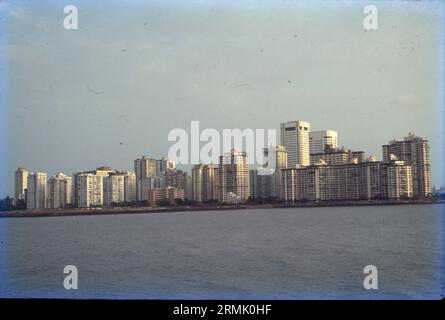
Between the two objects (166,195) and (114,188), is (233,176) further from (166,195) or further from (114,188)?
(114,188)

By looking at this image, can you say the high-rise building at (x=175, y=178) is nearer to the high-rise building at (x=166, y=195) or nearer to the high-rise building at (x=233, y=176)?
the high-rise building at (x=166, y=195)

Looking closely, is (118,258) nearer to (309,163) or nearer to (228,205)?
(228,205)

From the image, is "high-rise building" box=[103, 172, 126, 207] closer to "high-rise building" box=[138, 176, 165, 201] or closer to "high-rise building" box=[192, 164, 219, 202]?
Result: "high-rise building" box=[138, 176, 165, 201]

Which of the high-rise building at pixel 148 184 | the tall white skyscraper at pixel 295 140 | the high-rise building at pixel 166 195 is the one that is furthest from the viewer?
the high-rise building at pixel 166 195

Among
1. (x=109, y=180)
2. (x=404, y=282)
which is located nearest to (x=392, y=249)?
(x=404, y=282)

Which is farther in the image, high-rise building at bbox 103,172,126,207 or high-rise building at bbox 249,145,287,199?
high-rise building at bbox 103,172,126,207

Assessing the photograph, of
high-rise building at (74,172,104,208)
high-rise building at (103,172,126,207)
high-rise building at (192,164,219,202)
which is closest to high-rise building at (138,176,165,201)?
high-rise building at (103,172,126,207)

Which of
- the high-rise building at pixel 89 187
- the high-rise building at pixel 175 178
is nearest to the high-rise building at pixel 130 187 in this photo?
the high-rise building at pixel 89 187
